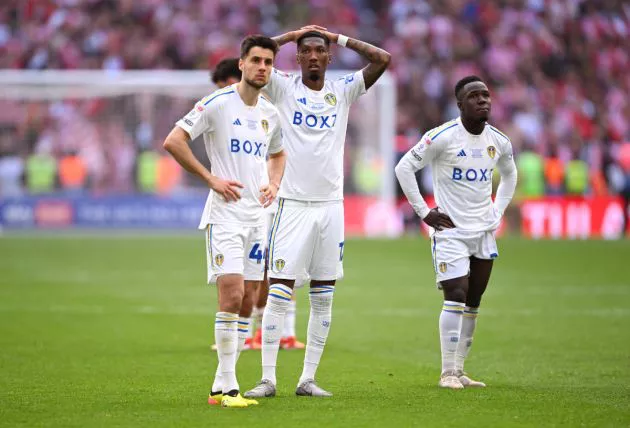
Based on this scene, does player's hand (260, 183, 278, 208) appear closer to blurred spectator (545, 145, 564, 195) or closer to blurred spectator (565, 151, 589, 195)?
blurred spectator (545, 145, 564, 195)

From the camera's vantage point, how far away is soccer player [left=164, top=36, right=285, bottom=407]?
8414mm

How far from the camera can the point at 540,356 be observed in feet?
38.3

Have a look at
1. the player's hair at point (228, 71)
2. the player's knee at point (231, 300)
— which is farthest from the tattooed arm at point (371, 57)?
the player's hair at point (228, 71)

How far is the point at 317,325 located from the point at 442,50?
27977 mm

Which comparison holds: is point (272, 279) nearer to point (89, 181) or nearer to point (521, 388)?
point (521, 388)

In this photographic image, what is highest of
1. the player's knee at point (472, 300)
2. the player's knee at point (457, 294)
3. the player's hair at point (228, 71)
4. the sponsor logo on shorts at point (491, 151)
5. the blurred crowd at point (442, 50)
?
the blurred crowd at point (442, 50)

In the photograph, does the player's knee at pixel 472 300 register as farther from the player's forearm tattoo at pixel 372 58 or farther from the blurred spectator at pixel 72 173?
the blurred spectator at pixel 72 173

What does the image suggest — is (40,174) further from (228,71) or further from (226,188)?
(226,188)

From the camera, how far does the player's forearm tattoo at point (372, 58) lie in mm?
9289

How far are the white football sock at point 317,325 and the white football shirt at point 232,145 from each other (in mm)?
824

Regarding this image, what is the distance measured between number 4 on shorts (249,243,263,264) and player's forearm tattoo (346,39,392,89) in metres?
1.60

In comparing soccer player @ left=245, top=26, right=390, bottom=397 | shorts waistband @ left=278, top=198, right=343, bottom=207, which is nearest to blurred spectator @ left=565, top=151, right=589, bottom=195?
soccer player @ left=245, top=26, right=390, bottom=397

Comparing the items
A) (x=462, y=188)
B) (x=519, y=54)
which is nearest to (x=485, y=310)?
(x=462, y=188)

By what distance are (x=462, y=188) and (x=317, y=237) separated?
144 centimetres
